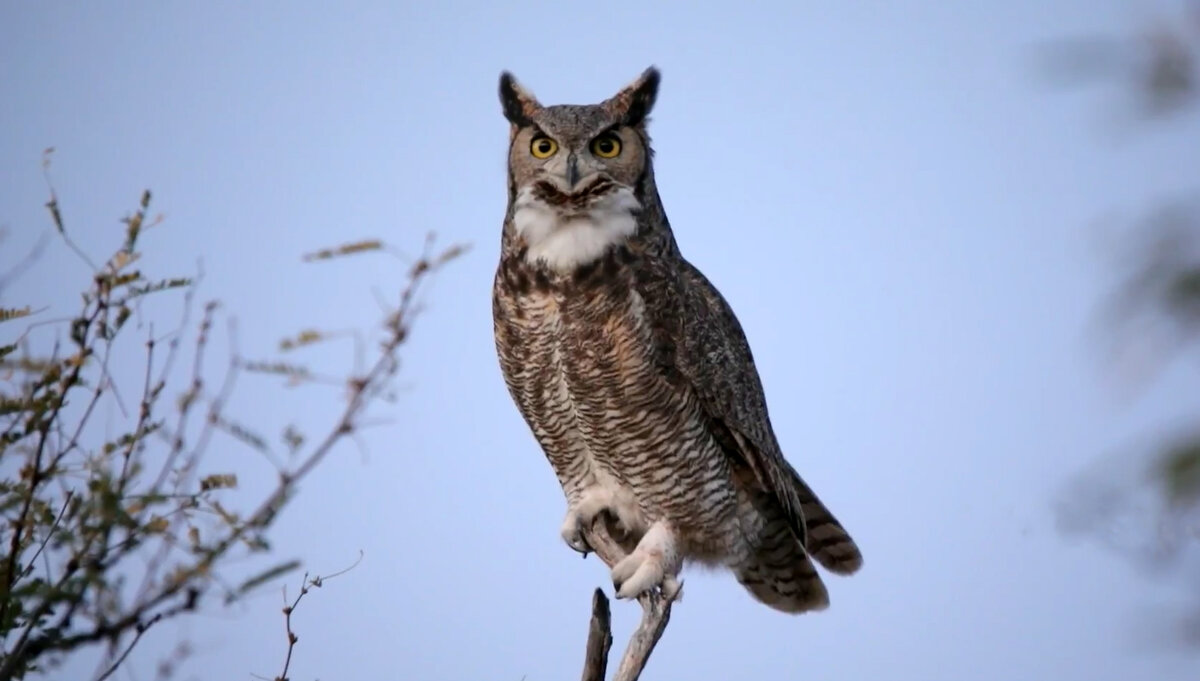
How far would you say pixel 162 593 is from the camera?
1.47 metres

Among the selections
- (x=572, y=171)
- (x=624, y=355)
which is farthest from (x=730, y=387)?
(x=572, y=171)

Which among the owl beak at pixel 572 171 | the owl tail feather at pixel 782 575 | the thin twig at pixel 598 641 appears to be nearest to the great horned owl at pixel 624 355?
the owl beak at pixel 572 171

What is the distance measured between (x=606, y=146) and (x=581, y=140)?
0.15 metres

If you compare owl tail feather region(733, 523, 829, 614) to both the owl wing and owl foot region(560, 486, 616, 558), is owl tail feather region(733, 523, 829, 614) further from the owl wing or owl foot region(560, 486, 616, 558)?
owl foot region(560, 486, 616, 558)

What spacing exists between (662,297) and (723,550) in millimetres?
992

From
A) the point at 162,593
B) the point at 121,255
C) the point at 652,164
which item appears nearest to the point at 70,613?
the point at 162,593

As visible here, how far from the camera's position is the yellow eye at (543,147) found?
14.3ft

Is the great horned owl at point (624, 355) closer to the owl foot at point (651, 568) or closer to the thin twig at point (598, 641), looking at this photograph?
the owl foot at point (651, 568)

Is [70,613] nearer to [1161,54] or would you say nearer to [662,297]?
[1161,54]

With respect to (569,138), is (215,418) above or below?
below

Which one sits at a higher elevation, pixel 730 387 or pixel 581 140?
pixel 581 140

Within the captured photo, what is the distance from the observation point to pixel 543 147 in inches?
173

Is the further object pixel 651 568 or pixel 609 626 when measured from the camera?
pixel 651 568

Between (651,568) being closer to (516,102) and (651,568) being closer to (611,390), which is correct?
(611,390)
